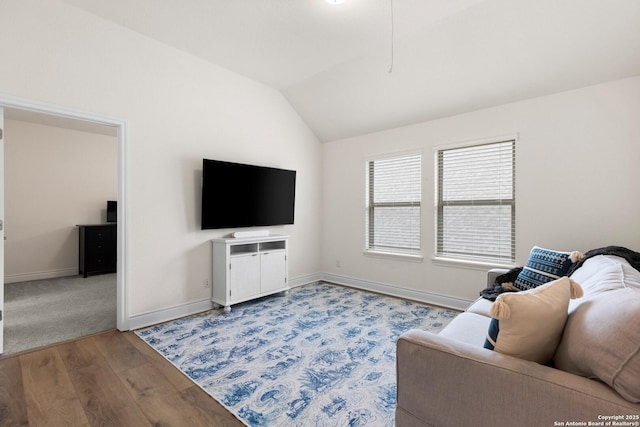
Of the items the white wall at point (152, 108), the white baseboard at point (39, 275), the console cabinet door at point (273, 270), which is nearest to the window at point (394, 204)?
the console cabinet door at point (273, 270)

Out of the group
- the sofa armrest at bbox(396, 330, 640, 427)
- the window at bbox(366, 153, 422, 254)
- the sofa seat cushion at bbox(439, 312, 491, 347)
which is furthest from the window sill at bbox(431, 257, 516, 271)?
the sofa armrest at bbox(396, 330, 640, 427)

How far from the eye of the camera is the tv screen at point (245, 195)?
353 cm

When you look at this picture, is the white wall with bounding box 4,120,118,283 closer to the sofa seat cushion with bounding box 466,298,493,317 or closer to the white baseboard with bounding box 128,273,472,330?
the white baseboard with bounding box 128,273,472,330

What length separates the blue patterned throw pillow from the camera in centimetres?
231

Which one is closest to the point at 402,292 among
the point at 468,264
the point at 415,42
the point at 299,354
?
the point at 468,264

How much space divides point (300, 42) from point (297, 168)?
191cm

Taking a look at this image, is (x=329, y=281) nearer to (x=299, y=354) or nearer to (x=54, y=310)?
(x=299, y=354)

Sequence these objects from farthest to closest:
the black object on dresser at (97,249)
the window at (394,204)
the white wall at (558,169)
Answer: the black object on dresser at (97,249), the window at (394,204), the white wall at (558,169)

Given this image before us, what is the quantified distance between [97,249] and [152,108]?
141 inches

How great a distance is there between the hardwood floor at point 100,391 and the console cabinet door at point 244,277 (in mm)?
1104

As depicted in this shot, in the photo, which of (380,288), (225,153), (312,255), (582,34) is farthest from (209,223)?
(582,34)

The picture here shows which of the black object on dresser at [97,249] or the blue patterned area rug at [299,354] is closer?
the blue patterned area rug at [299,354]

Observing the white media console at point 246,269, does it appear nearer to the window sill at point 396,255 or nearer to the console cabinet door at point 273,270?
the console cabinet door at point 273,270

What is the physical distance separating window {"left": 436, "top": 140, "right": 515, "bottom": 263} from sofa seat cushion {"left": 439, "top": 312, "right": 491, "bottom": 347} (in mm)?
1741
